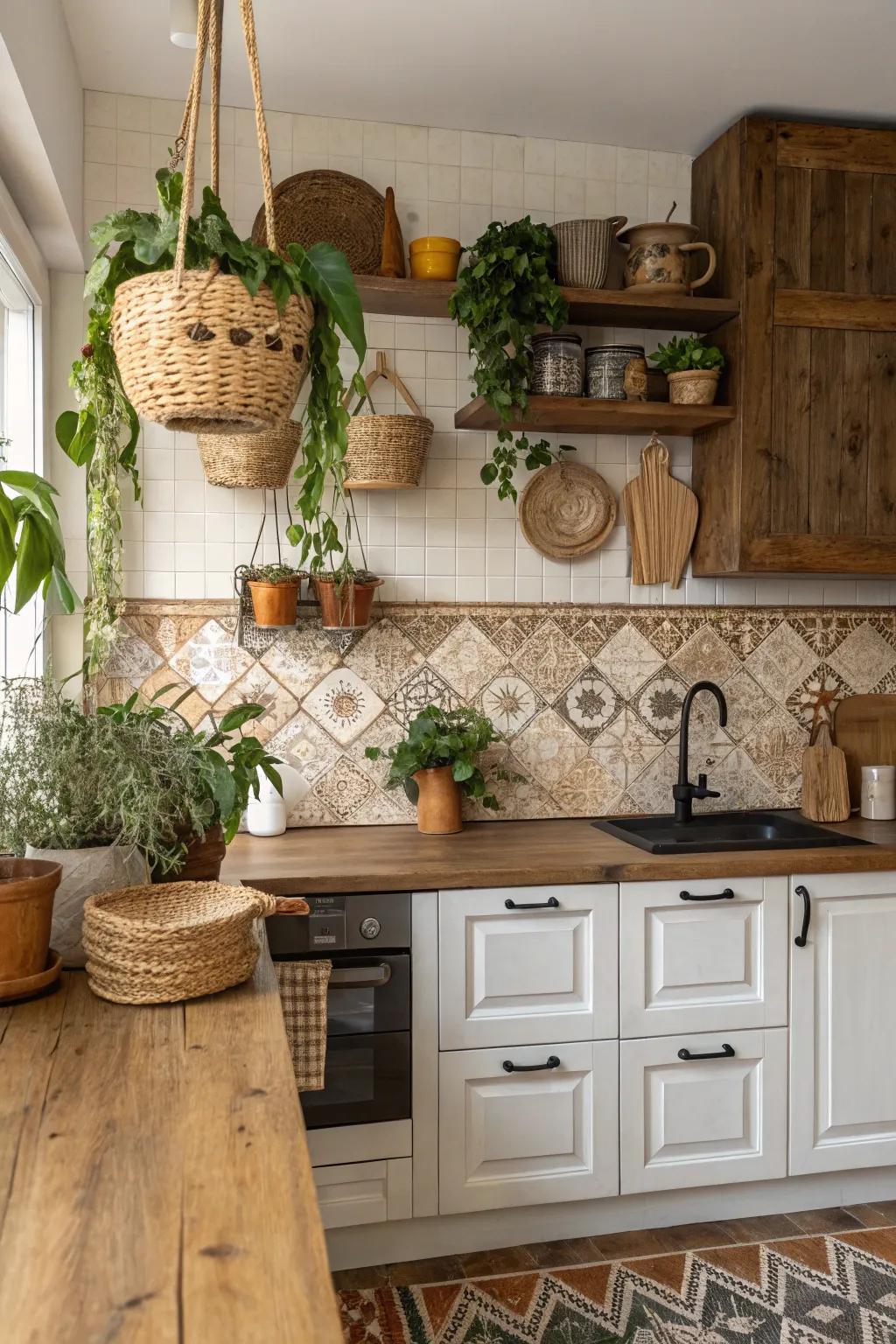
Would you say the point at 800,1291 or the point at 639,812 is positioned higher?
the point at 639,812

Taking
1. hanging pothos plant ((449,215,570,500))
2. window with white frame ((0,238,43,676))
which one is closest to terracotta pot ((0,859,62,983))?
window with white frame ((0,238,43,676))

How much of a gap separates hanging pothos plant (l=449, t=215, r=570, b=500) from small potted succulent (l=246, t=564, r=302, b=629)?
2.22ft

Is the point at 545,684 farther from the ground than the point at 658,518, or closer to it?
closer to it

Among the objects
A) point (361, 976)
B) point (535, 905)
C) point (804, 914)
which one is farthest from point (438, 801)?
point (804, 914)

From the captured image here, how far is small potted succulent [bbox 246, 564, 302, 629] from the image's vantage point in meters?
2.84

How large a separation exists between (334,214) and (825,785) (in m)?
2.04

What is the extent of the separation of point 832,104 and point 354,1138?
281cm

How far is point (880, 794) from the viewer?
3145 mm

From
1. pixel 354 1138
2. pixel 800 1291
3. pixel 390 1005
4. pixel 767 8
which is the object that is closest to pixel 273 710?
pixel 390 1005

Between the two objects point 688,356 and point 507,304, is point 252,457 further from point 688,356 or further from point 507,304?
point 688,356

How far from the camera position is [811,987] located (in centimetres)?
267

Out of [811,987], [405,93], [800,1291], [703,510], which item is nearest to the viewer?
[800,1291]

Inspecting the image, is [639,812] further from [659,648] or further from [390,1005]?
[390,1005]

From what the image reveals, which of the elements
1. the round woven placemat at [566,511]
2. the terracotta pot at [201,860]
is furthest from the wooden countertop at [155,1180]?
the round woven placemat at [566,511]
